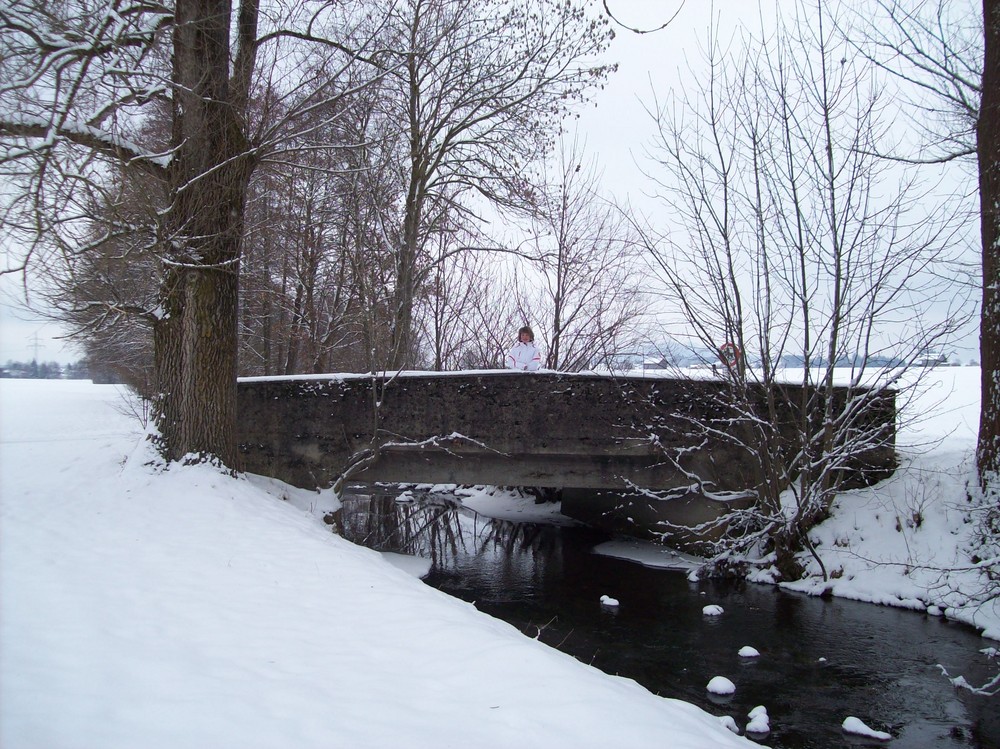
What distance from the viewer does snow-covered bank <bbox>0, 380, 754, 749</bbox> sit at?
295cm

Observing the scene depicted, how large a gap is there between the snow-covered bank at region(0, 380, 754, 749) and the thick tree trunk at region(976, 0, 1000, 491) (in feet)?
21.4

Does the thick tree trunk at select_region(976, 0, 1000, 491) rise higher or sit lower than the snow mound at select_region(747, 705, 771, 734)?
higher

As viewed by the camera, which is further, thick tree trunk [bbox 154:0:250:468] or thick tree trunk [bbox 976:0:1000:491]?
thick tree trunk [bbox 976:0:1000:491]

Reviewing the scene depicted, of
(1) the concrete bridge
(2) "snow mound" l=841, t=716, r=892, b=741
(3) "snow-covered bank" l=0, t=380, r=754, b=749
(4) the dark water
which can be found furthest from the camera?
(1) the concrete bridge

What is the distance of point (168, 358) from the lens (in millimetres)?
8336

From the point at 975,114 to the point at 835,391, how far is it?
14.0 feet

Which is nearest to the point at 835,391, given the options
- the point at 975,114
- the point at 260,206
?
the point at 975,114

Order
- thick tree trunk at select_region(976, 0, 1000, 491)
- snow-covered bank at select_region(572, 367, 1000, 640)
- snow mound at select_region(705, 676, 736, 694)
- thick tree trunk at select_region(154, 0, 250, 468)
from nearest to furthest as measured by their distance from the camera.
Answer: snow mound at select_region(705, 676, 736, 694)
thick tree trunk at select_region(154, 0, 250, 468)
snow-covered bank at select_region(572, 367, 1000, 640)
thick tree trunk at select_region(976, 0, 1000, 491)

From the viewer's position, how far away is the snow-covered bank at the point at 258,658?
9.68 feet

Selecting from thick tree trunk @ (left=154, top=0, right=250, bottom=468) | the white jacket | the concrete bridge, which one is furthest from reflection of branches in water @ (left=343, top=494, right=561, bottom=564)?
thick tree trunk @ (left=154, top=0, right=250, bottom=468)

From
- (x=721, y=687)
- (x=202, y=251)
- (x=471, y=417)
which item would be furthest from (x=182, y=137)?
(x=721, y=687)

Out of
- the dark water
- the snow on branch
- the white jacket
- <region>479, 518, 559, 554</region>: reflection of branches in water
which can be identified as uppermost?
the snow on branch

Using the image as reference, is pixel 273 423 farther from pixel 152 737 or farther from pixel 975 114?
pixel 975 114

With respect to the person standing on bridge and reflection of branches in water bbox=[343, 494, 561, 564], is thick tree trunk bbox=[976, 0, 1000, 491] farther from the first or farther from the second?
reflection of branches in water bbox=[343, 494, 561, 564]
